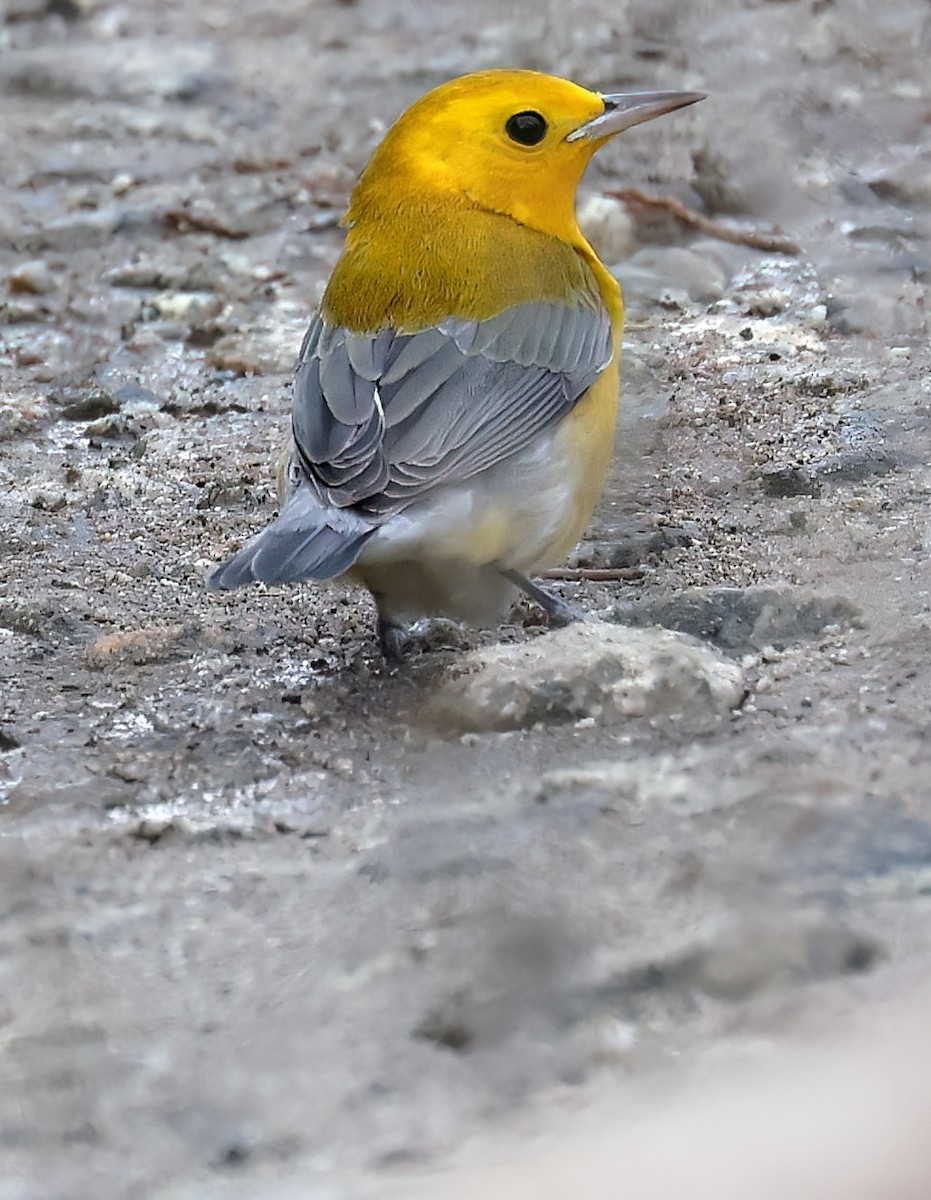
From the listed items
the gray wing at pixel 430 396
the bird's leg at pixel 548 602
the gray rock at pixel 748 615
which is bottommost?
the bird's leg at pixel 548 602

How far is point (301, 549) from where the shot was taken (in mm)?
3043

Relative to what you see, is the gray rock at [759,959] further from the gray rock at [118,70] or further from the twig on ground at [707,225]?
the gray rock at [118,70]

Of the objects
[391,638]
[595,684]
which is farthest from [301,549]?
[595,684]

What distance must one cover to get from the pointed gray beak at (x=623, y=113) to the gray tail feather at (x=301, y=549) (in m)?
1.17

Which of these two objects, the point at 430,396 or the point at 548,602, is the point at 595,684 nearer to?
the point at 548,602

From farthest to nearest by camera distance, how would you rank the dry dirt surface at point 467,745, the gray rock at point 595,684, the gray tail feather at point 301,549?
1. the gray tail feather at point 301,549
2. the gray rock at point 595,684
3. the dry dirt surface at point 467,745

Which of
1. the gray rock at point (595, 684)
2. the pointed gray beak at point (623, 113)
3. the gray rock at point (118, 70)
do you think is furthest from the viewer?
the gray rock at point (118, 70)

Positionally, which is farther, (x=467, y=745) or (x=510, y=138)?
(x=510, y=138)

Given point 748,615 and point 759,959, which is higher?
point 759,959

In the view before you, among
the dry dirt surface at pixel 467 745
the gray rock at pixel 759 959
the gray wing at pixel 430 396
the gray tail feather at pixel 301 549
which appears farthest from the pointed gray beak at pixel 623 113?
the gray rock at pixel 759 959

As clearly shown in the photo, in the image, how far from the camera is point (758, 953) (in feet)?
5.99

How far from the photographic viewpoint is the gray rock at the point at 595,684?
2.75 metres

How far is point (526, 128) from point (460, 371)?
0.68 m

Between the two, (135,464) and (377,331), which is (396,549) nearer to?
(377,331)
